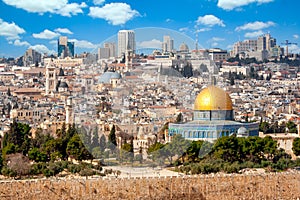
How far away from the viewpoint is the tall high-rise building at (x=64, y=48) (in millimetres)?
86131

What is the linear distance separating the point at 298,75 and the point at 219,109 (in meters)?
52.3

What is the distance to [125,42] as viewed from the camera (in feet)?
55.2

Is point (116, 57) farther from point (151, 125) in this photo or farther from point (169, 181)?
point (169, 181)

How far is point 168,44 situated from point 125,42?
126cm

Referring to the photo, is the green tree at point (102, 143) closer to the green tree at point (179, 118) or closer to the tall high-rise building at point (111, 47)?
the green tree at point (179, 118)

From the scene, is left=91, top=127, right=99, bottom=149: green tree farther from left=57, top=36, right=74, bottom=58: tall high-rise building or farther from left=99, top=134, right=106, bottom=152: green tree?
left=57, top=36, right=74, bottom=58: tall high-rise building

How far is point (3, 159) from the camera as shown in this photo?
784 inches

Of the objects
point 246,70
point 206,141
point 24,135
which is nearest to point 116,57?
point 206,141

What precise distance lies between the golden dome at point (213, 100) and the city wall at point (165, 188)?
7029 millimetres

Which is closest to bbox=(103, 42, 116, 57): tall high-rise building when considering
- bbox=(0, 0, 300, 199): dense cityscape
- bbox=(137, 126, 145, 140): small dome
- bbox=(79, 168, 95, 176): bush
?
bbox=(0, 0, 300, 199): dense cityscape

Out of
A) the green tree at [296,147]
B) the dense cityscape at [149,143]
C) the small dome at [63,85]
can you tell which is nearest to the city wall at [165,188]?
the dense cityscape at [149,143]

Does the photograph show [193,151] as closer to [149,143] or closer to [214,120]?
[149,143]

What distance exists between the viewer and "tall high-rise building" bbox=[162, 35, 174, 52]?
15.8 metres

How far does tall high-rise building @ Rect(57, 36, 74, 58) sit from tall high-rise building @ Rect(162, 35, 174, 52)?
69297 mm
